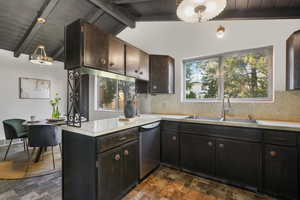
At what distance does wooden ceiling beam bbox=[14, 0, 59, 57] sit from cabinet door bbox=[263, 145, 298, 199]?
4263 millimetres

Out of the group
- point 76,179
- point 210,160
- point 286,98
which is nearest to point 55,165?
point 76,179

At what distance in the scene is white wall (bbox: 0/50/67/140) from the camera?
366cm

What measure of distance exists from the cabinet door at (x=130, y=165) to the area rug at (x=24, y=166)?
4.92 feet

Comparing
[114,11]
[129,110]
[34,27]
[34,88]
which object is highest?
[114,11]

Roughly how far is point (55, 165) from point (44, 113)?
2800 millimetres

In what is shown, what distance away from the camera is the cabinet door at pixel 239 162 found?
1685 mm

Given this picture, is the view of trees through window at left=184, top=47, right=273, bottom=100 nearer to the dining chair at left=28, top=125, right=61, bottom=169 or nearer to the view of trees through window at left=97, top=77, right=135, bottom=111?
the view of trees through window at left=97, top=77, right=135, bottom=111

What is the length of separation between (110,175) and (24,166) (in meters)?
2.16

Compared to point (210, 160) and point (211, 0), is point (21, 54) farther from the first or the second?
point (210, 160)

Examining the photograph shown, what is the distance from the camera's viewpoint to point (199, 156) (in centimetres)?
206

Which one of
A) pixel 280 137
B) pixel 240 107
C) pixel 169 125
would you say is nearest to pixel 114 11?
pixel 169 125

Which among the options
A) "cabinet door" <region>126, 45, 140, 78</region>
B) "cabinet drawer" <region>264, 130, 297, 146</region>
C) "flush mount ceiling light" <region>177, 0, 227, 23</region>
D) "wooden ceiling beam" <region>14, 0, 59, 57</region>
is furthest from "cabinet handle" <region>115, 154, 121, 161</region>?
"wooden ceiling beam" <region>14, 0, 59, 57</region>

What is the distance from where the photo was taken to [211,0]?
118 centimetres

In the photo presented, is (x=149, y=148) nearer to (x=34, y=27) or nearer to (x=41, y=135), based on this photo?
(x=41, y=135)
